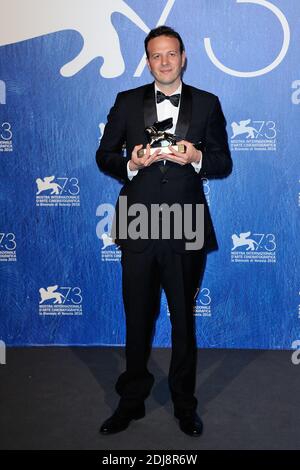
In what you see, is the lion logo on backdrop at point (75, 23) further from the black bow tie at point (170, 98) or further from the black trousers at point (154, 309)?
the black trousers at point (154, 309)

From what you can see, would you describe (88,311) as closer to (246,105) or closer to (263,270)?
(263,270)

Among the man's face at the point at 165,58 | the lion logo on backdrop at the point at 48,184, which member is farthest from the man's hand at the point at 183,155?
the lion logo on backdrop at the point at 48,184

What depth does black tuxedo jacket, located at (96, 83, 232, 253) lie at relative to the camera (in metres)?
2.83

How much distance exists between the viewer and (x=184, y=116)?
284cm

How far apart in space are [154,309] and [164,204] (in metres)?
0.59

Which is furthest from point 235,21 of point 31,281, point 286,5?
point 31,281

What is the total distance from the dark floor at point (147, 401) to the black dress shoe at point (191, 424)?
0.12ft

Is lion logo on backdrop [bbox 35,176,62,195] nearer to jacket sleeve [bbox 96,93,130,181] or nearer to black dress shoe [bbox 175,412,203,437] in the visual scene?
jacket sleeve [bbox 96,93,130,181]

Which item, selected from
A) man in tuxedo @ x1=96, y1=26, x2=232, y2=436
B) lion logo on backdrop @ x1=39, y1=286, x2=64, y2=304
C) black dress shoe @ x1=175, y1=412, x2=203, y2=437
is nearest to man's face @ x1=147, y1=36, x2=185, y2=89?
man in tuxedo @ x1=96, y1=26, x2=232, y2=436

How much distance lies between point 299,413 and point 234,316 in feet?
3.47

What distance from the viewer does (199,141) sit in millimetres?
2887

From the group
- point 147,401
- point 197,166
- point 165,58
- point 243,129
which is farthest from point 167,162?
point 147,401

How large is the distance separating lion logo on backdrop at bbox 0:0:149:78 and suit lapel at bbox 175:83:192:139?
3.64ft

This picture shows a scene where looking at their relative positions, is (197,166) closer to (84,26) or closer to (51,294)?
(84,26)
